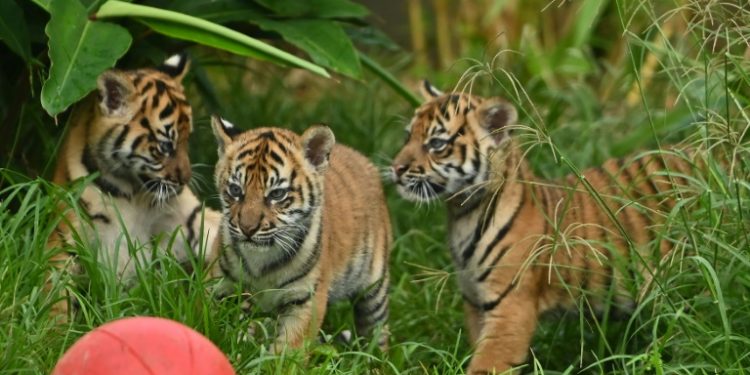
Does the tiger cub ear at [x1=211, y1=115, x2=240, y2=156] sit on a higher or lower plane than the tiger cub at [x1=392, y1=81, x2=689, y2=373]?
higher

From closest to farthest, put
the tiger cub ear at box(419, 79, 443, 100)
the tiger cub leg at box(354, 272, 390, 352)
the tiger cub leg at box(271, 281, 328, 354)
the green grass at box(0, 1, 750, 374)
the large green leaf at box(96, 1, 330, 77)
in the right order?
1. the green grass at box(0, 1, 750, 374)
2. the tiger cub leg at box(271, 281, 328, 354)
3. the large green leaf at box(96, 1, 330, 77)
4. the tiger cub leg at box(354, 272, 390, 352)
5. the tiger cub ear at box(419, 79, 443, 100)

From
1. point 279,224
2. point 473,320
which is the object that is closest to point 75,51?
point 279,224

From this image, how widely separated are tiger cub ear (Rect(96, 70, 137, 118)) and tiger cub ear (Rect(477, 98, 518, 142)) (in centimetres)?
140

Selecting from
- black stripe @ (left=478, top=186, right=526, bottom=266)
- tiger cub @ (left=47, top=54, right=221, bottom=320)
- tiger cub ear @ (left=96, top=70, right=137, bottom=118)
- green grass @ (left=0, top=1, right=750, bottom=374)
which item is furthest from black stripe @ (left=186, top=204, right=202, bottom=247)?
black stripe @ (left=478, top=186, right=526, bottom=266)

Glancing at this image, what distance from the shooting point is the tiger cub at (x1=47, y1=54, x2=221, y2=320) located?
587 centimetres

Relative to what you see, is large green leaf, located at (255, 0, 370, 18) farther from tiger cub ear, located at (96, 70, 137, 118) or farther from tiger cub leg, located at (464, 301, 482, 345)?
tiger cub leg, located at (464, 301, 482, 345)

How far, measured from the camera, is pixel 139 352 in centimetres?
391

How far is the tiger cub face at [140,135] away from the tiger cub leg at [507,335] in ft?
4.54

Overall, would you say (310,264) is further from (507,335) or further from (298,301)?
(507,335)

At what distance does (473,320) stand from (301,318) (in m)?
0.84

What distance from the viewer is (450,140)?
19.3 feet

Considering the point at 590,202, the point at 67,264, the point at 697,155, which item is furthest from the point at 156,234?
the point at 697,155

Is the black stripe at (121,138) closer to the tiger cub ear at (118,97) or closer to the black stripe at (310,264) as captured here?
the tiger cub ear at (118,97)

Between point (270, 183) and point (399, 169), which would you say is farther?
point (399, 169)
